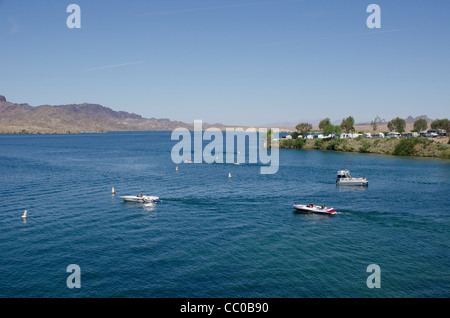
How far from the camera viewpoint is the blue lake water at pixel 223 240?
41.1 meters

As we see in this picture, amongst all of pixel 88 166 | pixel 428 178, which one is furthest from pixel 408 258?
pixel 88 166

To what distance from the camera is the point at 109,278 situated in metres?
42.3

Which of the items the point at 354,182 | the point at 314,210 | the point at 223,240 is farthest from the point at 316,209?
the point at 354,182

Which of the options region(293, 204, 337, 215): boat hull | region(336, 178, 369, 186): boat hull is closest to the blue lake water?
region(293, 204, 337, 215): boat hull

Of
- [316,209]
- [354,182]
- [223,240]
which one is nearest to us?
[223,240]

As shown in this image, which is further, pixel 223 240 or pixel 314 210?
pixel 314 210

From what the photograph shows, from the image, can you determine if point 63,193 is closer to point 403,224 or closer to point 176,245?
point 176,245

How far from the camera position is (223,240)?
55656 millimetres

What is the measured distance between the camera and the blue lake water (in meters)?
41.1

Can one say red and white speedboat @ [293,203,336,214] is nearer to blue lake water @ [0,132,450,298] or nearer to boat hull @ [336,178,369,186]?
blue lake water @ [0,132,450,298]

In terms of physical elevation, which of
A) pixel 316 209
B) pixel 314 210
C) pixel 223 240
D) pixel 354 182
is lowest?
pixel 223 240

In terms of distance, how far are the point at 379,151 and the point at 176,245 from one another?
17981cm

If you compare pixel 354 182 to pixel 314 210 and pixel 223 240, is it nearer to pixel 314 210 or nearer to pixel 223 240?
pixel 314 210

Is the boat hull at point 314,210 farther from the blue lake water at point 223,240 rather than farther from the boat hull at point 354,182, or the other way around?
the boat hull at point 354,182
